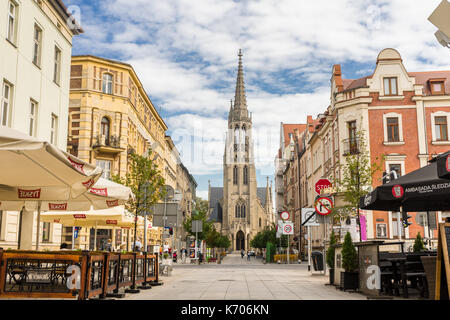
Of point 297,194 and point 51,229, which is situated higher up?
point 297,194

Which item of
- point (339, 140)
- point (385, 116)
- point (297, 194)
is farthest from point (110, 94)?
point (297, 194)

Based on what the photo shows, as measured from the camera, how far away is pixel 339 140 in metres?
37.9

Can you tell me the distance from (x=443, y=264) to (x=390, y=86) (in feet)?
103

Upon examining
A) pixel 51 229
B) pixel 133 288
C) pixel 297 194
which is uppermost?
pixel 297 194

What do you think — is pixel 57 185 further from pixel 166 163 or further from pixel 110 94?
pixel 166 163

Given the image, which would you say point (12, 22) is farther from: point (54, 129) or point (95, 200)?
point (95, 200)

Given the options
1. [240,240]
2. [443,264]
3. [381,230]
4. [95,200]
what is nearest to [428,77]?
[381,230]

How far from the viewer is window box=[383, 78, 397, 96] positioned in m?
37.3

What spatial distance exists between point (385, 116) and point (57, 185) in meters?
30.7

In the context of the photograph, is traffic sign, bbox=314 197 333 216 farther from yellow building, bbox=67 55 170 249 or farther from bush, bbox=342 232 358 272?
yellow building, bbox=67 55 170 249

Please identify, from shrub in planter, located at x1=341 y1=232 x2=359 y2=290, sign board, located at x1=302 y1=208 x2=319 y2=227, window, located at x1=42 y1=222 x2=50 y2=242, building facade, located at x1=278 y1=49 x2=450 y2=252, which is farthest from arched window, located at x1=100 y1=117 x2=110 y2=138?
shrub in planter, located at x1=341 y1=232 x2=359 y2=290

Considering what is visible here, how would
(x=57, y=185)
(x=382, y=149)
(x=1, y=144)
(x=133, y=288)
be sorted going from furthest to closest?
(x=382, y=149), (x=133, y=288), (x=57, y=185), (x=1, y=144)

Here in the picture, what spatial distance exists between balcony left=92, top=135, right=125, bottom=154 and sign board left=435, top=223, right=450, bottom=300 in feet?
111
